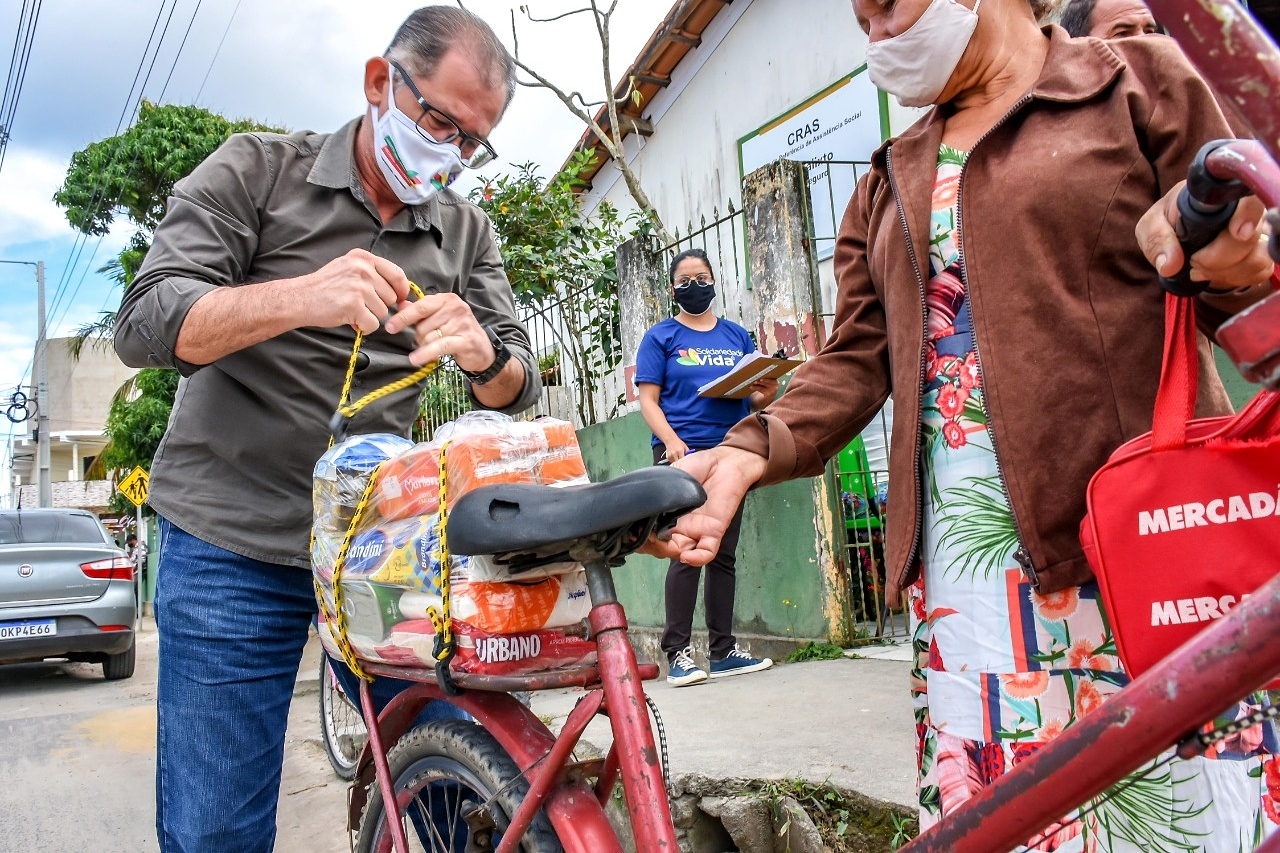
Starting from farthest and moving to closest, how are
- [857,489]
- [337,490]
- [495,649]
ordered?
1. [857,489]
2. [337,490]
3. [495,649]

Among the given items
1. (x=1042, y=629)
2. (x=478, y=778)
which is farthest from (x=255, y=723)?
(x=1042, y=629)

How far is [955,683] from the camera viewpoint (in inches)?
54.2

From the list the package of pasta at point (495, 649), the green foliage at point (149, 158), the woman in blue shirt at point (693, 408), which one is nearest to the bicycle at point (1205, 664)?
the package of pasta at point (495, 649)

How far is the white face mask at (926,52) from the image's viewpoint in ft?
4.67

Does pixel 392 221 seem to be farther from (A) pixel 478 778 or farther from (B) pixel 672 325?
(B) pixel 672 325

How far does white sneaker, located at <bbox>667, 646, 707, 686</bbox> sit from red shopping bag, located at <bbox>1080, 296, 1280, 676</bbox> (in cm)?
348

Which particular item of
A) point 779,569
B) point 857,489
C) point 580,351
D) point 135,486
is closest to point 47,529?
point 135,486

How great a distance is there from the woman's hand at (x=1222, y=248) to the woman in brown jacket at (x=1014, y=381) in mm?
68

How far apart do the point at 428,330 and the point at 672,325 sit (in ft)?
10.3

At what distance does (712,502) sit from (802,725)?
81.3 inches

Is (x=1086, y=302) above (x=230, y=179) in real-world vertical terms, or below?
below

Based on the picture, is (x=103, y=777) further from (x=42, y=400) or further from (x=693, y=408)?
(x=42, y=400)

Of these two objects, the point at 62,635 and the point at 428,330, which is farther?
the point at 62,635

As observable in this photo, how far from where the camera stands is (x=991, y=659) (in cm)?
133
